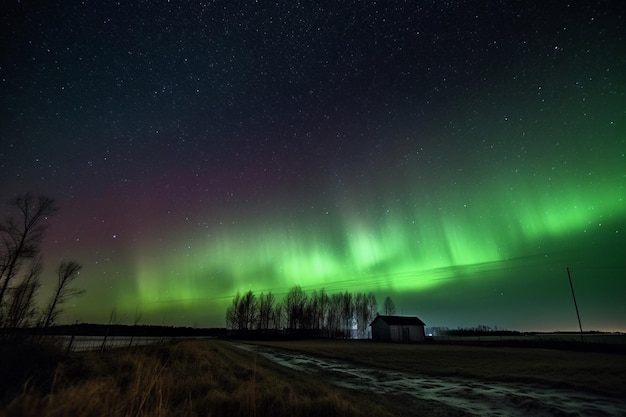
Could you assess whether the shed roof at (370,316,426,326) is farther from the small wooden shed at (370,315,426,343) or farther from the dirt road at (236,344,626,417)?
Result: the dirt road at (236,344,626,417)

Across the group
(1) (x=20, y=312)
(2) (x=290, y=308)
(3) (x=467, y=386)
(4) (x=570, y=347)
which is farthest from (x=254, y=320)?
(3) (x=467, y=386)

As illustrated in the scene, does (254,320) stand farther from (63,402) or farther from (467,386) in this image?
(63,402)

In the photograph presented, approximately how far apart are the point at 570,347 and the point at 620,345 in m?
7.60

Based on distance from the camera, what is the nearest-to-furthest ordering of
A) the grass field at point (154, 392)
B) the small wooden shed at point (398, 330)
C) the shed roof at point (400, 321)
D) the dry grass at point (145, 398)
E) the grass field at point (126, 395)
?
1. the dry grass at point (145, 398)
2. the grass field at point (126, 395)
3. the grass field at point (154, 392)
4. the small wooden shed at point (398, 330)
5. the shed roof at point (400, 321)

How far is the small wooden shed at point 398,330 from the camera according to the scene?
252ft

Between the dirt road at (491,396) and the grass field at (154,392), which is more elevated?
the grass field at (154,392)

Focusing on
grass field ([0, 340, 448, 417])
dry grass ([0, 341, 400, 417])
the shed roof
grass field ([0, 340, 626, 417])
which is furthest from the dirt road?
the shed roof

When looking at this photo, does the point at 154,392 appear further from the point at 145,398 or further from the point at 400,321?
the point at 400,321

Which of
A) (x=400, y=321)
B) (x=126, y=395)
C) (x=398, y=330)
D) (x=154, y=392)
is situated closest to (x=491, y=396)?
(x=154, y=392)

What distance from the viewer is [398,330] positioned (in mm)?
77562

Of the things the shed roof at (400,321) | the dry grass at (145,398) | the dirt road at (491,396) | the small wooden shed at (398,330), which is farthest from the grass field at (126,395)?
the shed roof at (400,321)

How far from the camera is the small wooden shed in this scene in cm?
7681

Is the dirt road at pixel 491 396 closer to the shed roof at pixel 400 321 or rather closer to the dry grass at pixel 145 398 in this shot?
the dry grass at pixel 145 398

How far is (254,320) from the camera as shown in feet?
418
